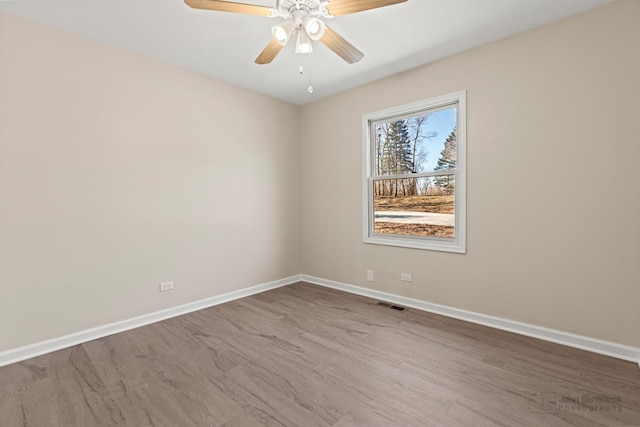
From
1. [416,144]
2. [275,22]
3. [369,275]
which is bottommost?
[369,275]

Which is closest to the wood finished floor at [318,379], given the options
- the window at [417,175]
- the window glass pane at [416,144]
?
the window at [417,175]

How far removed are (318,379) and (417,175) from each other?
241 centimetres

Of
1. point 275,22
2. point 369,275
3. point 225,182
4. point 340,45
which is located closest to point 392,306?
point 369,275

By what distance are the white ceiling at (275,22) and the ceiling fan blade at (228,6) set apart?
0.41 metres

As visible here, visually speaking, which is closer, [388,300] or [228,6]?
[228,6]

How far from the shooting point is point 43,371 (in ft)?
7.05

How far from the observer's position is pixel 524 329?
2.64 meters

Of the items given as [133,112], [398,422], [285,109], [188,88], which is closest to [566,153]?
[398,422]

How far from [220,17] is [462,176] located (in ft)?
8.68

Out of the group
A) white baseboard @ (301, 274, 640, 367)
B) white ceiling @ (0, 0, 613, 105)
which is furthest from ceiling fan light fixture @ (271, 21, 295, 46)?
white baseboard @ (301, 274, 640, 367)

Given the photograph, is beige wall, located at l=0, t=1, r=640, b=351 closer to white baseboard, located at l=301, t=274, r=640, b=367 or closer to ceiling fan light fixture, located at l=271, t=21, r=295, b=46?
white baseboard, located at l=301, t=274, r=640, b=367

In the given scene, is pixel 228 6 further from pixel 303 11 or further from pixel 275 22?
pixel 275 22
